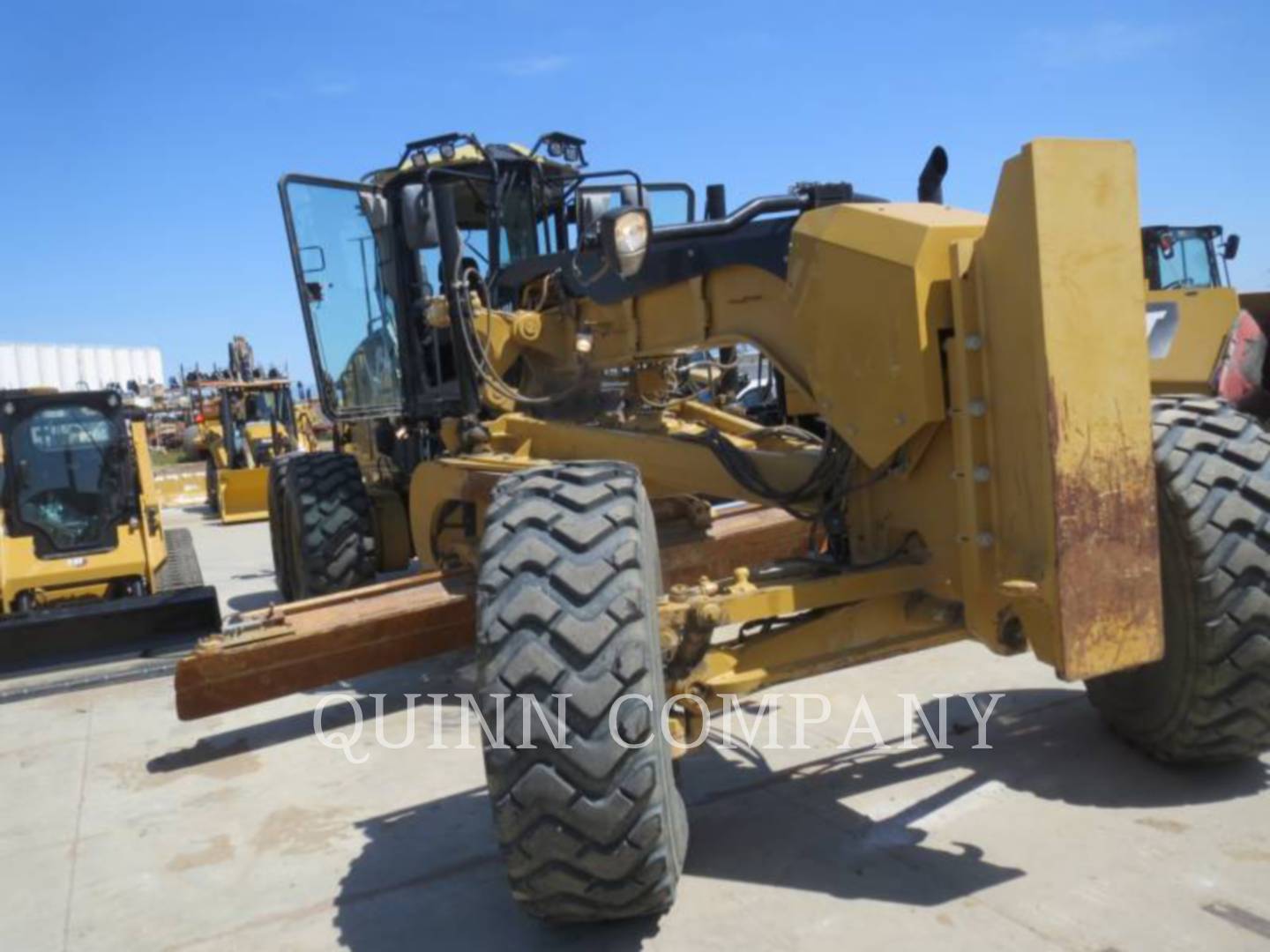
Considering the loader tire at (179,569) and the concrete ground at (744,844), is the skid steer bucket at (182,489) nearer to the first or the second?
the loader tire at (179,569)

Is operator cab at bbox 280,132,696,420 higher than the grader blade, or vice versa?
operator cab at bbox 280,132,696,420

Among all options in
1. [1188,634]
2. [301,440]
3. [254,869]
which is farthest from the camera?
[301,440]

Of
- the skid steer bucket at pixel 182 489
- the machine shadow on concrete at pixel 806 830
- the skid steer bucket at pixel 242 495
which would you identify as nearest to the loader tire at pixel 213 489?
the skid steer bucket at pixel 182 489

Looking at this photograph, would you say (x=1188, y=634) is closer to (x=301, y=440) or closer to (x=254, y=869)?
(x=254, y=869)

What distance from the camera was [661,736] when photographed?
272 centimetres

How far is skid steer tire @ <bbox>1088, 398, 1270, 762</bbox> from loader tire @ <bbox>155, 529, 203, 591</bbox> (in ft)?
22.0

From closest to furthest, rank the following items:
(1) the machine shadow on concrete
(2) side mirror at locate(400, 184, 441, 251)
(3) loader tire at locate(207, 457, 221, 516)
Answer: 1. (1) the machine shadow on concrete
2. (2) side mirror at locate(400, 184, 441, 251)
3. (3) loader tire at locate(207, 457, 221, 516)

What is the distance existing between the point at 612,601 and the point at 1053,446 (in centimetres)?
118

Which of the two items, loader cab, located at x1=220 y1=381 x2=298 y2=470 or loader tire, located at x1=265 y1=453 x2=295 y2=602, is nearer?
loader tire, located at x1=265 y1=453 x2=295 y2=602

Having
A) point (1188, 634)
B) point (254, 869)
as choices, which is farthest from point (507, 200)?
point (1188, 634)

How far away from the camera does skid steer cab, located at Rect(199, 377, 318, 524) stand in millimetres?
16109

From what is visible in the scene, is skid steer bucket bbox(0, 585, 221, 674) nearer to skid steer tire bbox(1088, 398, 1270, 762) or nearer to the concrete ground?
the concrete ground

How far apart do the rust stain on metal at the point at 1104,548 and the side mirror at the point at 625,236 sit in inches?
62.0

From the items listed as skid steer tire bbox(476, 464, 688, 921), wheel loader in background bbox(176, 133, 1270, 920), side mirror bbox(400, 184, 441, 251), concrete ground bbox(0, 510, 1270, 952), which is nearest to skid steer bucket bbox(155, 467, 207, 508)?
concrete ground bbox(0, 510, 1270, 952)
